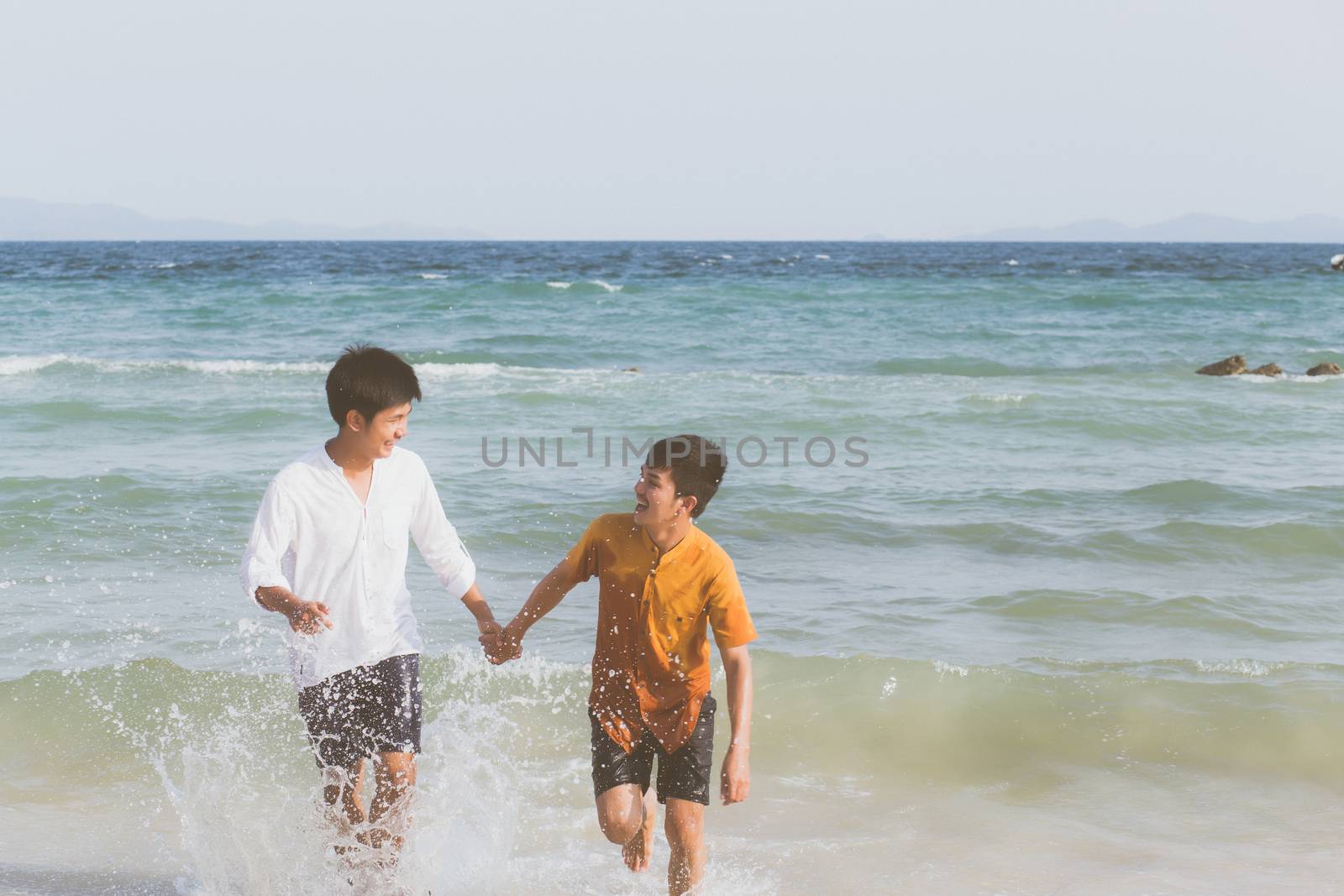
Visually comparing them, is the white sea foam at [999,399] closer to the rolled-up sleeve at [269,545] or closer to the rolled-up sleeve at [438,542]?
the rolled-up sleeve at [438,542]

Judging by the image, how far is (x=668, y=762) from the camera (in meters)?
3.40

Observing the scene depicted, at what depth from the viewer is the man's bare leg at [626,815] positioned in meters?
3.38

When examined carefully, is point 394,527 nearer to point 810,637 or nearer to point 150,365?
point 810,637

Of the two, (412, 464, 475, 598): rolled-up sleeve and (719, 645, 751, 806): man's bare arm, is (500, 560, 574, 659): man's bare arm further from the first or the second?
(719, 645, 751, 806): man's bare arm

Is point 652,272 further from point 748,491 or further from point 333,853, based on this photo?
point 333,853

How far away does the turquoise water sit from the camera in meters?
4.28

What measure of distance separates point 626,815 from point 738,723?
0.39 meters

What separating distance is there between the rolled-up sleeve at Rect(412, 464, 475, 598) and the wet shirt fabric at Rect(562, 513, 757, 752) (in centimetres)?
42

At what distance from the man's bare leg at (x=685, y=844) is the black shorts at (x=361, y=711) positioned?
30.2 inches

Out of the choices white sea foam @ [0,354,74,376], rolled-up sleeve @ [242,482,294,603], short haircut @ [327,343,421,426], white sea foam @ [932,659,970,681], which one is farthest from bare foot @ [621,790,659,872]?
white sea foam @ [0,354,74,376]

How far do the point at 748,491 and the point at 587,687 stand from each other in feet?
14.2

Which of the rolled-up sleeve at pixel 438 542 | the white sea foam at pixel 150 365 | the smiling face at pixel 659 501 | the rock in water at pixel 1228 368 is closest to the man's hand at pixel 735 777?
the smiling face at pixel 659 501

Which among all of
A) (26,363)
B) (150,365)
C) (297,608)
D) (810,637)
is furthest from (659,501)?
(26,363)

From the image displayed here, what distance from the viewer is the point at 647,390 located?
55.2 ft
